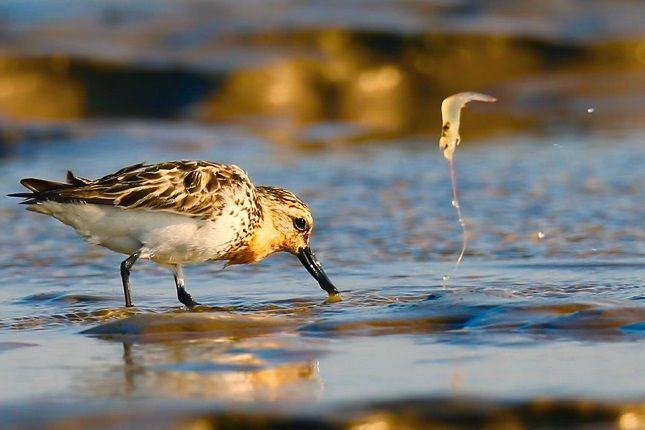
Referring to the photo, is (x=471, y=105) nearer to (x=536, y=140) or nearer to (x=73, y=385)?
(x=536, y=140)

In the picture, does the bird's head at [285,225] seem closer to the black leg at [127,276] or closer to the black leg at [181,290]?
the black leg at [181,290]

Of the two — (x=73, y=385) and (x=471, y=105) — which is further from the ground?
(x=471, y=105)

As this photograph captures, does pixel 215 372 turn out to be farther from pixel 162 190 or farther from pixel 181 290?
pixel 162 190

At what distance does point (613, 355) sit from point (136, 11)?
11.4 meters

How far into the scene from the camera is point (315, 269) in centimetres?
765

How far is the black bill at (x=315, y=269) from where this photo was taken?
24.2 feet

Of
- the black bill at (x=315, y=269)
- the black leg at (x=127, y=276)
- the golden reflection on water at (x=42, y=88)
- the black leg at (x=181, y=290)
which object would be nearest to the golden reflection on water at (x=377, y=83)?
the golden reflection on water at (x=42, y=88)

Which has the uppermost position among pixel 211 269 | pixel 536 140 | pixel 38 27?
pixel 38 27

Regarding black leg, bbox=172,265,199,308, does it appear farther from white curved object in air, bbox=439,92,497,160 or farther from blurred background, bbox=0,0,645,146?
blurred background, bbox=0,0,645,146

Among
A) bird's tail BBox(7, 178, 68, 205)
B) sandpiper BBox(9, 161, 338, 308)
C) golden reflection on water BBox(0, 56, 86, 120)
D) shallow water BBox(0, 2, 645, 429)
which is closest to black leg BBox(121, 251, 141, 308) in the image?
sandpiper BBox(9, 161, 338, 308)

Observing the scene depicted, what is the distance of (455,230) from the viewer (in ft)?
30.3

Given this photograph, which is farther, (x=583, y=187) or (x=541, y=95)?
(x=541, y=95)

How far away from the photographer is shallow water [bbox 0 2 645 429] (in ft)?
15.8

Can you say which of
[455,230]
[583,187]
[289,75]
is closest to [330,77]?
[289,75]
